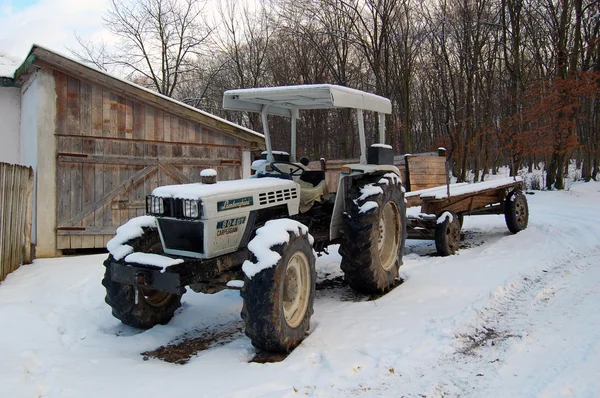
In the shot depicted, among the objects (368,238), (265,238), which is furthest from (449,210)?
(265,238)

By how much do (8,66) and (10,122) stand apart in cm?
145

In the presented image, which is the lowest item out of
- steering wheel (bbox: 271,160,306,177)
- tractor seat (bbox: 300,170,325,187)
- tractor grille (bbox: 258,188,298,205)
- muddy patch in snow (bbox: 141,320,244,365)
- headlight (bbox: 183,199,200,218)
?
muddy patch in snow (bbox: 141,320,244,365)

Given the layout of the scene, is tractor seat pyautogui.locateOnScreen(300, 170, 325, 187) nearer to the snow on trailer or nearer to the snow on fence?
the snow on trailer

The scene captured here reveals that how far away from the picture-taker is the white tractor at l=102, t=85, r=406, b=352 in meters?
3.78

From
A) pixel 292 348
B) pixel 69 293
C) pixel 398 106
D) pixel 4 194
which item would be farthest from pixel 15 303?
pixel 398 106

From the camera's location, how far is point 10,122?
30.5 feet

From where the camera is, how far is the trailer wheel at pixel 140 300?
4.38 m

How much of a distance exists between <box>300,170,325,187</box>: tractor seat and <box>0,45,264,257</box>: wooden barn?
434 centimetres

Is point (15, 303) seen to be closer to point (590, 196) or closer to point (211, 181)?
point (211, 181)

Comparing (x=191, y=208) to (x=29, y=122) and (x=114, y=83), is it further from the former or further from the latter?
(x=29, y=122)

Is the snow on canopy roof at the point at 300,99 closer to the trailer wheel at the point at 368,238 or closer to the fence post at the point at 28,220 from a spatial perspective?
the trailer wheel at the point at 368,238

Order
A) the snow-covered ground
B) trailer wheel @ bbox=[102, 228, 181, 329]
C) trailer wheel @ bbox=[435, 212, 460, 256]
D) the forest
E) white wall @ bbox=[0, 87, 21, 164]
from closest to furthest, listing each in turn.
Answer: the snow-covered ground, trailer wheel @ bbox=[102, 228, 181, 329], trailer wheel @ bbox=[435, 212, 460, 256], white wall @ bbox=[0, 87, 21, 164], the forest

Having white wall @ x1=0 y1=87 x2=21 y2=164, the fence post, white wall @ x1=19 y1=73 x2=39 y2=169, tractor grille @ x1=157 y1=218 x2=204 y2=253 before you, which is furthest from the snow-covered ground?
white wall @ x1=0 y1=87 x2=21 y2=164

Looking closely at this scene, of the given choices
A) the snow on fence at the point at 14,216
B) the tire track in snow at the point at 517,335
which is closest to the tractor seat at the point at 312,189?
the tire track in snow at the point at 517,335
